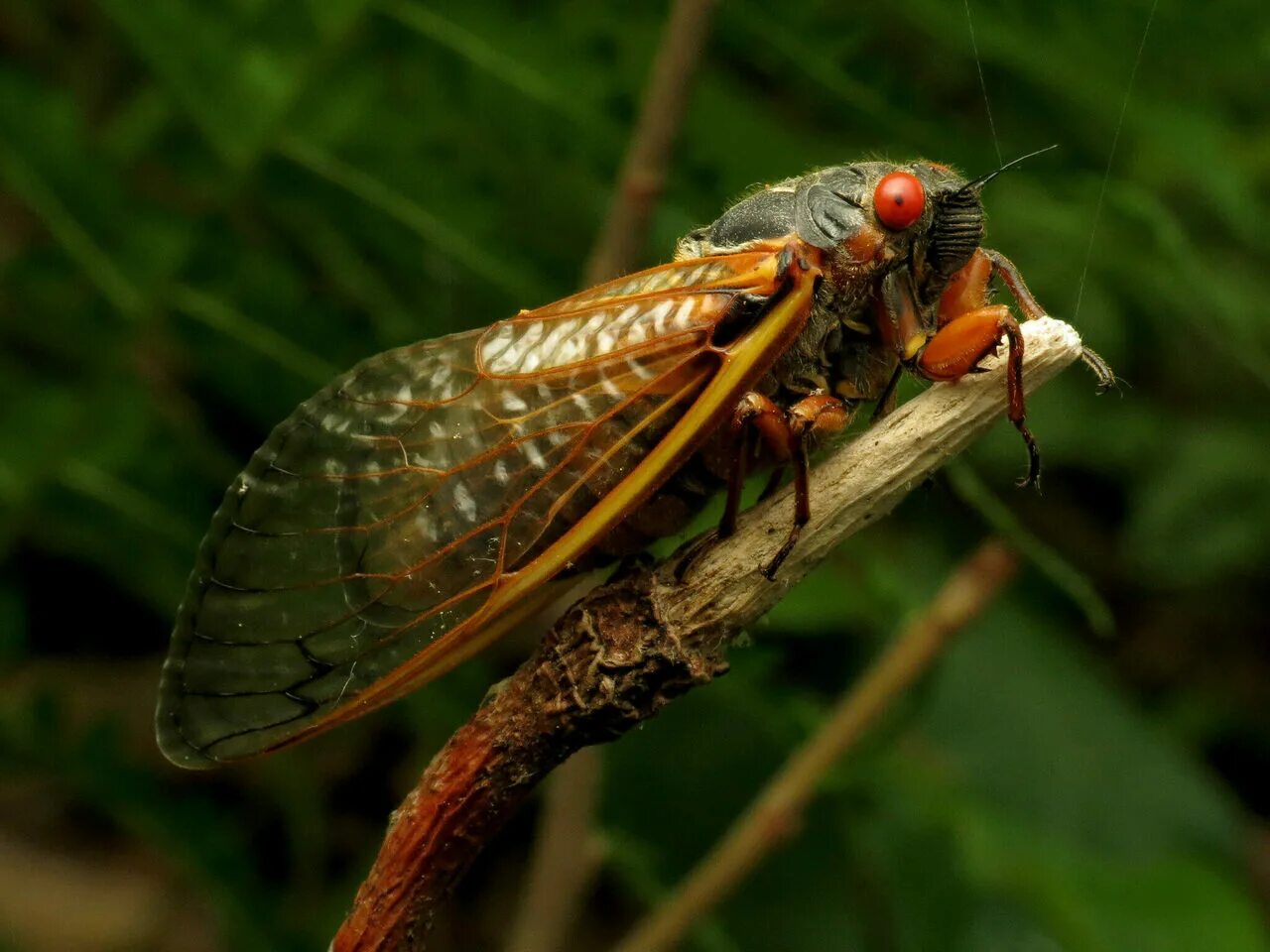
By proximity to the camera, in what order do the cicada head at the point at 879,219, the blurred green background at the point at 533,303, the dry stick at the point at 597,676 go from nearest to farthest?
the dry stick at the point at 597,676, the cicada head at the point at 879,219, the blurred green background at the point at 533,303

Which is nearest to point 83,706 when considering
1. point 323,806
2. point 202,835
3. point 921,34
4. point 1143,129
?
point 323,806

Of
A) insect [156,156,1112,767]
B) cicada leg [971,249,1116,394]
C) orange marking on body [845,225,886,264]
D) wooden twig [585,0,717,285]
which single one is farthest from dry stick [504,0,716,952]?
cicada leg [971,249,1116,394]

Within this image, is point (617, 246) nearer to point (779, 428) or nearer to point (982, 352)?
point (779, 428)

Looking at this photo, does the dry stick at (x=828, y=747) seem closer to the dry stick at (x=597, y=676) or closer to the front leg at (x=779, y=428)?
the front leg at (x=779, y=428)

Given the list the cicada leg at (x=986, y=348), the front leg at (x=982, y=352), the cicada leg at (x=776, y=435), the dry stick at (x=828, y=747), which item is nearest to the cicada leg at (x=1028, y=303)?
the cicada leg at (x=986, y=348)

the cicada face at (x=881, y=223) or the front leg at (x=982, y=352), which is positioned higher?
the cicada face at (x=881, y=223)

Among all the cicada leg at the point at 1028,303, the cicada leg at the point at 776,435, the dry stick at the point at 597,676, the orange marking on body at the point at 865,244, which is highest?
the orange marking on body at the point at 865,244
